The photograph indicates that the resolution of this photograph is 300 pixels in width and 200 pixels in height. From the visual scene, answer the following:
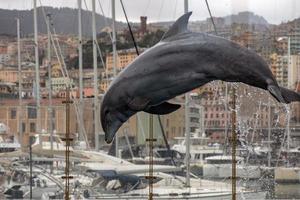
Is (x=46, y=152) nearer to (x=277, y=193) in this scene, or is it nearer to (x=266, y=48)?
(x=277, y=193)

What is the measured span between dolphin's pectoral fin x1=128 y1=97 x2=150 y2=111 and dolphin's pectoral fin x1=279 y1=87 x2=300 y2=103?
169 cm

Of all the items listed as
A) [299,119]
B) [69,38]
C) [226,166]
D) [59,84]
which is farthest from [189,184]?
[69,38]

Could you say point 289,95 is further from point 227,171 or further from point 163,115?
point 227,171

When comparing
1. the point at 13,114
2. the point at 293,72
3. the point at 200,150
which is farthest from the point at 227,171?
the point at 13,114

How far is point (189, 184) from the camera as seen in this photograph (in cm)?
2733

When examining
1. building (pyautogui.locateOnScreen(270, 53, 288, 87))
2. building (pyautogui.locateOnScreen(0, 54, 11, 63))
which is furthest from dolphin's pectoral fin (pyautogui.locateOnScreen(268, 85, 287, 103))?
building (pyautogui.locateOnScreen(0, 54, 11, 63))

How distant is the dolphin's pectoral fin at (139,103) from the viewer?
30.6 feet

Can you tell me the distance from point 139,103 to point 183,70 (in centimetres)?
70

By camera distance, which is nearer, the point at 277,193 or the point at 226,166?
the point at 277,193

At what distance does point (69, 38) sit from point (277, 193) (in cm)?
6149

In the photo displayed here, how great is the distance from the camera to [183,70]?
9.15 meters

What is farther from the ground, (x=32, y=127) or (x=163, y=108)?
(x=163, y=108)

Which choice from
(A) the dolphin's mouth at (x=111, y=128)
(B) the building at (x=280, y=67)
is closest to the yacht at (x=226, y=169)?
(B) the building at (x=280, y=67)

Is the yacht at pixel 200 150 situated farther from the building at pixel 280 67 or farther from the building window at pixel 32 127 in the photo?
the building window at pixel 32 127
